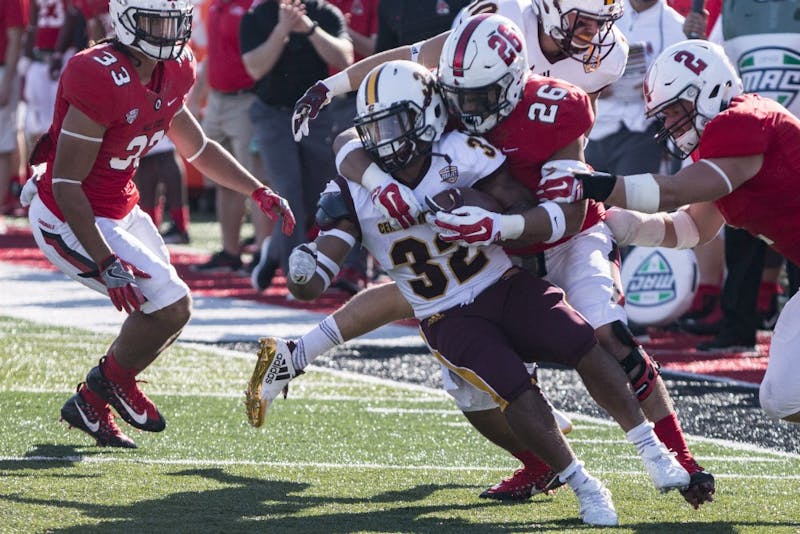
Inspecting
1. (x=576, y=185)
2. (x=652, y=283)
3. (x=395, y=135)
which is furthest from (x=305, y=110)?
(x=652, y=283)

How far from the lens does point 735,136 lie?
15.2 ft

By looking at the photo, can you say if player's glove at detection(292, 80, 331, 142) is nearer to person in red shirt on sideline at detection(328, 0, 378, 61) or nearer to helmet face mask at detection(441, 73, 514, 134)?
helmet face mask at detection(441, 73, 514, 134)

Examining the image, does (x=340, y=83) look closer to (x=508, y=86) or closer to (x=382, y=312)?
(x=382, y=312)

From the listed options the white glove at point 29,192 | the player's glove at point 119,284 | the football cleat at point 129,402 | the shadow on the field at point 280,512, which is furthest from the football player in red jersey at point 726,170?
the white glove at point 29,192

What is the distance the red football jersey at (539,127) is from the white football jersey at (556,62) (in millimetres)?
759

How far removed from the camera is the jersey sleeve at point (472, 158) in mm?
4664

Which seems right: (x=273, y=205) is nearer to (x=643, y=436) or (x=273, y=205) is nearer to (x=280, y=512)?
(x=280, y=512)

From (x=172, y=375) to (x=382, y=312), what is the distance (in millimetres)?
1704

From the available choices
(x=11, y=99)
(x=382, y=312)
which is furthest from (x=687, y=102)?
(x=11, y=99)

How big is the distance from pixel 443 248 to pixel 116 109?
4.45 ft

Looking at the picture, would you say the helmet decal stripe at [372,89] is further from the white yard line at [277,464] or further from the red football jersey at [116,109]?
the white yard line at [277,464]

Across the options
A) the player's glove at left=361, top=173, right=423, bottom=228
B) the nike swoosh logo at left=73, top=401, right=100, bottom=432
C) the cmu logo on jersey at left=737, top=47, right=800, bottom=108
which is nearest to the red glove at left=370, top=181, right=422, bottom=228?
the player's glove at left=361, top=173, right=423, bottom=228

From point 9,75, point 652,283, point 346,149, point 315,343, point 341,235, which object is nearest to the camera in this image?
point 341,235

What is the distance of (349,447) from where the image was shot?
5574mm
